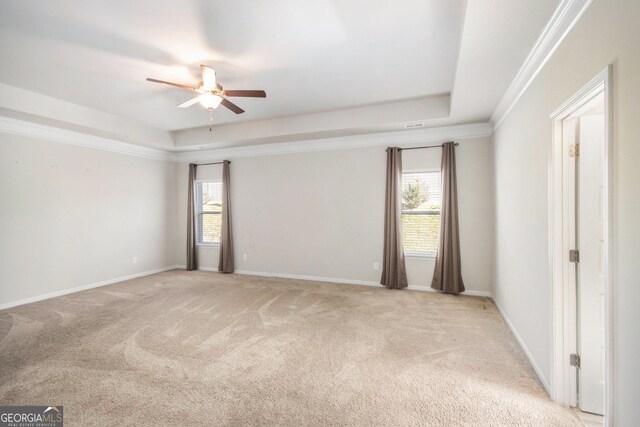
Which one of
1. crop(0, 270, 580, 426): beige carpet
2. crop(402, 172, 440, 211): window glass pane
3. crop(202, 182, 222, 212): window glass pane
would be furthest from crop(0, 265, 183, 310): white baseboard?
crop(402, 172, 440, 211): window glass pane

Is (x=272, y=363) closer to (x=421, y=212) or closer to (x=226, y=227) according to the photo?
A: (x=421, y=212)

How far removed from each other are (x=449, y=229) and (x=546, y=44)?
278 cm

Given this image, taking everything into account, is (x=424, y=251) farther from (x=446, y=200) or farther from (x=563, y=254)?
(x=563, y=254)

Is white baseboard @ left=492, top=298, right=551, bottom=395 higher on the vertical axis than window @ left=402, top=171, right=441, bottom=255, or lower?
lower

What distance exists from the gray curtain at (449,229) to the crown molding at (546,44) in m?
1.28

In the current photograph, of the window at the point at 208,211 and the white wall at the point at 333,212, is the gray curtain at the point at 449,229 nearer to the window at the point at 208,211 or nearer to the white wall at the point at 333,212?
the white wall at the point at 333,212

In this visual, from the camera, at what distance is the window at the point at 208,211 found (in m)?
6.18

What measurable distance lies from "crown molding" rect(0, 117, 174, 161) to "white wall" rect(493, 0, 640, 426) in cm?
619

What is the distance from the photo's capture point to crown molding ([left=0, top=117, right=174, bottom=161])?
3.86 m

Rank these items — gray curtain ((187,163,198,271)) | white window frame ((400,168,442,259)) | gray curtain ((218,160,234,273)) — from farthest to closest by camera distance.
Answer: gray curtain ((187,163,198,271))
gray curtain ((218,160,234,273))
white window frame ((400,168,442,259))

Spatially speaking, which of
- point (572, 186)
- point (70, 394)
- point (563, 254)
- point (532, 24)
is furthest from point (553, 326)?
point (70, 394)

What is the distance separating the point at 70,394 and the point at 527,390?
3.39 meters

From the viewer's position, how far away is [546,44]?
1.96 meters

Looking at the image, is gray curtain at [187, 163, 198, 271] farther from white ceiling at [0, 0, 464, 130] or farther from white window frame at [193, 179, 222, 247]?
white ceiling at [0, 0, 464, 130]
